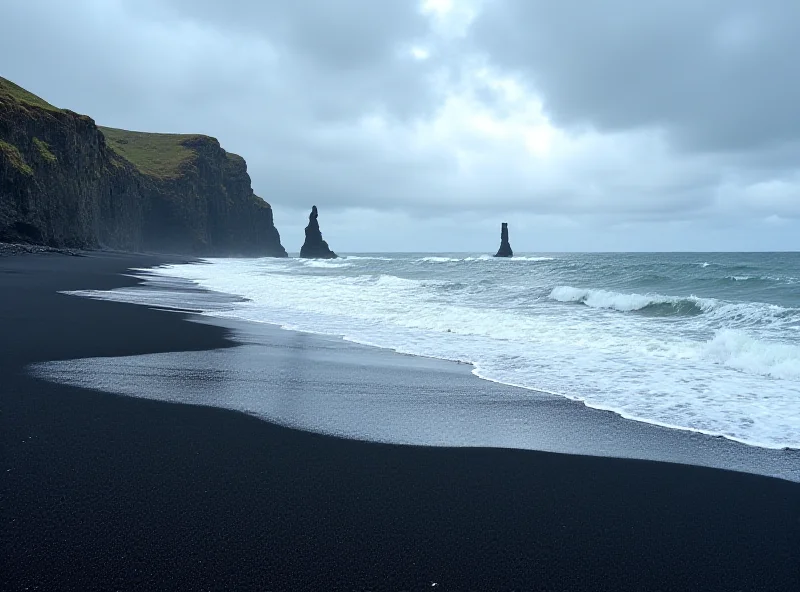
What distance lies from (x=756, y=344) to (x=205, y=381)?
9431mm

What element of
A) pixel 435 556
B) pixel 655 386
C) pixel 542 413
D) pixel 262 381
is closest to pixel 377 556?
pixel 435 556

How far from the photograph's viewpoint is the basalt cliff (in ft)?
133

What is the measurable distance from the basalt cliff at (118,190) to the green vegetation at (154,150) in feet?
0.67

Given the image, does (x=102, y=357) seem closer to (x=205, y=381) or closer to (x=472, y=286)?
(x=205, y=381)

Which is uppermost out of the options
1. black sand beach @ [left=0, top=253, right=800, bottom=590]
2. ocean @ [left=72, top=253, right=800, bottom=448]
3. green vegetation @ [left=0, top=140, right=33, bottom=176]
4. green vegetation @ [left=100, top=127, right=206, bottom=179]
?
green vegetation @ [left=100, top=127, right=206, bottom=179]

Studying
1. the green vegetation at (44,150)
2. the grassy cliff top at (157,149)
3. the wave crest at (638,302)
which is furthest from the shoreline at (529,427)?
the grassy cliff top at (157,149)

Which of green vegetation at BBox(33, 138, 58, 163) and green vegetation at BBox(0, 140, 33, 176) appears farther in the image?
green vegetation at BBox(33, 138, 58, 163)

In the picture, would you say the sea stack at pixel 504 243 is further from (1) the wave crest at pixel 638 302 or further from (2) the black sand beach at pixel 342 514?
(2) the black sand beach at pixel 342 514

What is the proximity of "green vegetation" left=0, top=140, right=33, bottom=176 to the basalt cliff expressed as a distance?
84 millimetres

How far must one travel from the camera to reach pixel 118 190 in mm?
71125

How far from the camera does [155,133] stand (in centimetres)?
12888

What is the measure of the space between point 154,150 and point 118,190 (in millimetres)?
46760

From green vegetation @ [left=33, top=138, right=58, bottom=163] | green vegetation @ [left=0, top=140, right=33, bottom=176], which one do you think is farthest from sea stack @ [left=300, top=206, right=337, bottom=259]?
green vegetation @ [left=0, top=140, right=33, bottom=176]

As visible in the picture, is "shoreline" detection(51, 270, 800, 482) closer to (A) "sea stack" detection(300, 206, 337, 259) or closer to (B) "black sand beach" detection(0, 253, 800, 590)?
(B) "black sand beach" detection(0, 253, 800, 590)
